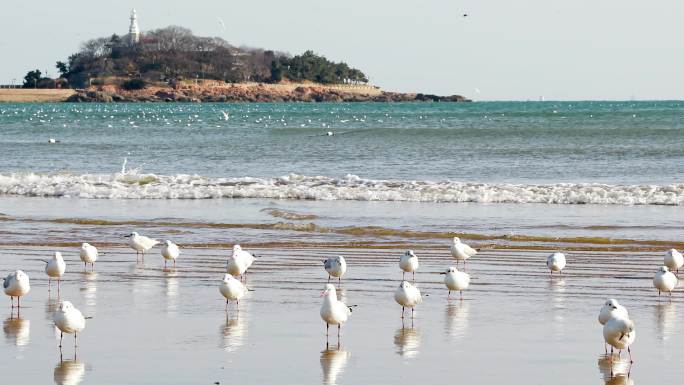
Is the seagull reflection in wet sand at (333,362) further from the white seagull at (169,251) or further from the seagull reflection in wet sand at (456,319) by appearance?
the white seagull at (169,251)

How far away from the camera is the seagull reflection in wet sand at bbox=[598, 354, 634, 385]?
10.2m

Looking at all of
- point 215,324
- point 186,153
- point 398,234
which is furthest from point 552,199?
point 186,153

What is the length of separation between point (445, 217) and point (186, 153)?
2816 centimetres

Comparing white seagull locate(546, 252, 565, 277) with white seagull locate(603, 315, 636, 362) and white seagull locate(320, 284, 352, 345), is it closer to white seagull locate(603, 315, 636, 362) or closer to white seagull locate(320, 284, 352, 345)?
white seagull locate(320, 284, 352, 345)

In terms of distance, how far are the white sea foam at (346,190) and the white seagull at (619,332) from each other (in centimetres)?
1701

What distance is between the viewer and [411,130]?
69938 millimetres

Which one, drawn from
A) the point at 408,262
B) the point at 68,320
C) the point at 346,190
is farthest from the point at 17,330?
the point at 346,190

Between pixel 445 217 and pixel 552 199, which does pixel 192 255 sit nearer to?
pixel 445 217

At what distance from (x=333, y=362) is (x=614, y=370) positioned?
249 cm

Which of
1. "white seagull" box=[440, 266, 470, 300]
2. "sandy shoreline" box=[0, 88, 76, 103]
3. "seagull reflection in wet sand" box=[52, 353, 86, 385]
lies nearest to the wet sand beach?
"seagull reflection in wet sand" box=[52, 353, 86, 385]

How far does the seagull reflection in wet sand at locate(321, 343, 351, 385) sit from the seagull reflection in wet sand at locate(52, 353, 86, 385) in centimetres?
210

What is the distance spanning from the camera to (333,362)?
35.6 ft

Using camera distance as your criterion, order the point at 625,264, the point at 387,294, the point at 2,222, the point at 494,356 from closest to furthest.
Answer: the point at 494,356 < the point at 387,294 < the point at 625,264 < the point at 2,222

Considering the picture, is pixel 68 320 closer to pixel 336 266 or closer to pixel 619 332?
pixel 336 266
